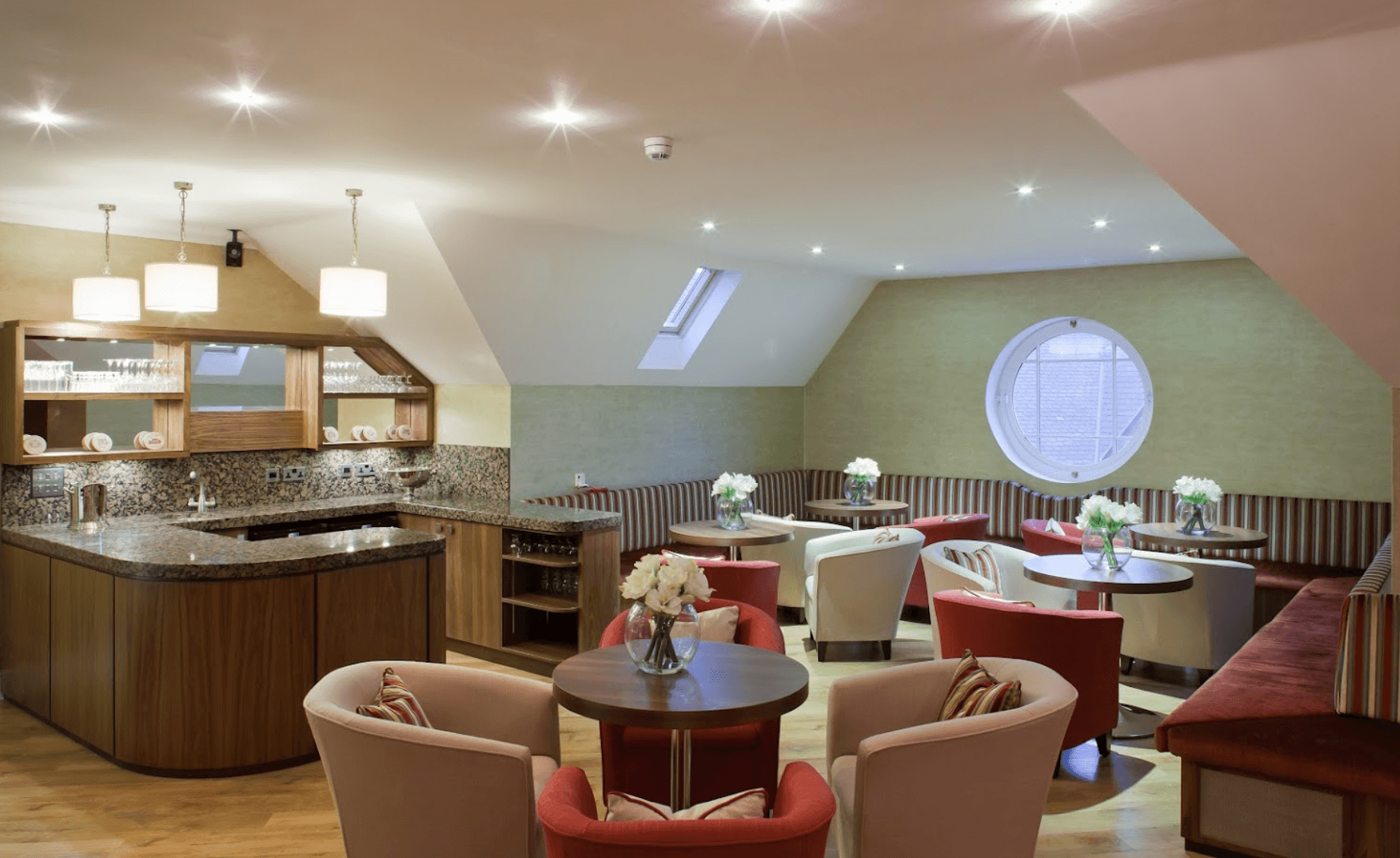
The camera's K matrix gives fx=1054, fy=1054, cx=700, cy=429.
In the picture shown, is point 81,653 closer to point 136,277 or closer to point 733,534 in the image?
point 136,277

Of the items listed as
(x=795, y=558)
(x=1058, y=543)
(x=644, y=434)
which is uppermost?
(x=644, y=434)

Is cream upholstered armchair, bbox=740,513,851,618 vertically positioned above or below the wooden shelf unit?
below

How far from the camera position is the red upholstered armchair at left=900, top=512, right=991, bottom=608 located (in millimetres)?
7312

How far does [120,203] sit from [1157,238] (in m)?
6.10

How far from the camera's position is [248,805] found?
4156 mm

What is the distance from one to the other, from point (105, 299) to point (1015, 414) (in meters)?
6.69

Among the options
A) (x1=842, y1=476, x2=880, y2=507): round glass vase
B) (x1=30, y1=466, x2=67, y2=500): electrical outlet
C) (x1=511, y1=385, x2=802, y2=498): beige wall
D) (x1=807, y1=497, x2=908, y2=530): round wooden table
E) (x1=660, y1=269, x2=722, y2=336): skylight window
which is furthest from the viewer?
(x1=660, y1=269, x2=722, y2=336): skylight window

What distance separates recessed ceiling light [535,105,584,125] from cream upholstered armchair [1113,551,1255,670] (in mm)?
3833

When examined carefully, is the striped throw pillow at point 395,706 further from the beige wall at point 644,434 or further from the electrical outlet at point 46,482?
the beige wall at point 644,434

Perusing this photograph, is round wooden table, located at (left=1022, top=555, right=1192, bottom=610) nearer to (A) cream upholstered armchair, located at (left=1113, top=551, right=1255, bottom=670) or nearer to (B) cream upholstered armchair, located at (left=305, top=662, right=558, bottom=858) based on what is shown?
(A) cream upholstered armchair, located at (left=1113, top=551, right=1255, bottom=670)

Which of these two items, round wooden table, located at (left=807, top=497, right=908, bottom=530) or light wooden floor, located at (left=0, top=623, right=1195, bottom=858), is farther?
round wooden table, located at (left=807, top=497, right=908, bottom=530)

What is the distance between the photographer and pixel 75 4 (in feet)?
8.96

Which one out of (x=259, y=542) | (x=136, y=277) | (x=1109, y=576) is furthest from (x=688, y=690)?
(x=136, y=277)

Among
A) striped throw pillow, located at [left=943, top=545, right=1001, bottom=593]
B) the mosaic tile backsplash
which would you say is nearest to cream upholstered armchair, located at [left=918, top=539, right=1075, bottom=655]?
striped throw pillow, located at [left=943, top=545, right=1001, bottom=593]
